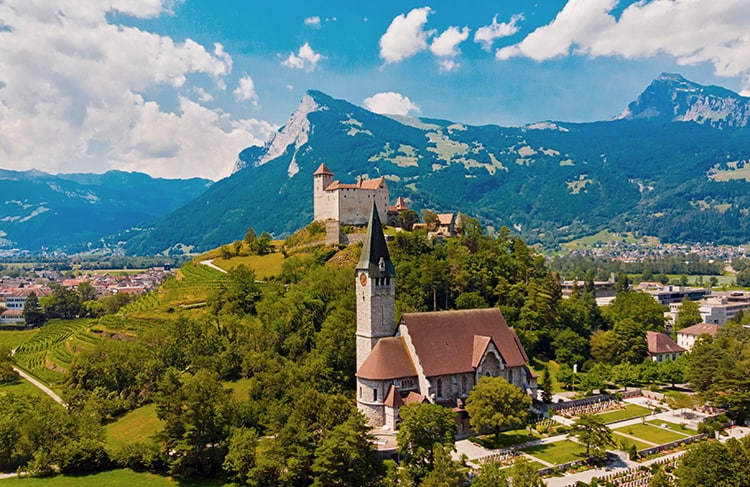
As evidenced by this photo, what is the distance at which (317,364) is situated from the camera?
59.8 m

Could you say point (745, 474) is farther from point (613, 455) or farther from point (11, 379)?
point (11, 379)

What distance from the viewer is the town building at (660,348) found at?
82.8 metres

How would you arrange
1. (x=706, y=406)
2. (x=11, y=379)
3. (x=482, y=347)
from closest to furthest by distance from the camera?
(x=482, y=347) < (x=706, y=406) < (x=11, y=379)

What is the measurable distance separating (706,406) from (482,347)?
2707cm

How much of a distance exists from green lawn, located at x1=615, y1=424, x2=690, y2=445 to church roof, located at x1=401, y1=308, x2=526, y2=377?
11.8m

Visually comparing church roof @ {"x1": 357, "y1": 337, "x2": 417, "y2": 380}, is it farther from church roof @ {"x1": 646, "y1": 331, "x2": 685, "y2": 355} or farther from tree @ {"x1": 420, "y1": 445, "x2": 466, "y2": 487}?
church roof @ {"x1": 646, "y1": 331, "x2": 685, "y2": 355}

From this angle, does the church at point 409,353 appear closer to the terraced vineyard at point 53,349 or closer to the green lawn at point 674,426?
the green lawn at point 674,426

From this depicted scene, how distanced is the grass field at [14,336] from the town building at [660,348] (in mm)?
108068

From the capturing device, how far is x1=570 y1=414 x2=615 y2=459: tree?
1907 inches

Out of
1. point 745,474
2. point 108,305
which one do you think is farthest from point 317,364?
point 108,305

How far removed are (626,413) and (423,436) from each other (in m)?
28.1

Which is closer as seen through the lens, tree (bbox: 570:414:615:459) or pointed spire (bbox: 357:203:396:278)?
tree (bbox: 570:414:615:459)

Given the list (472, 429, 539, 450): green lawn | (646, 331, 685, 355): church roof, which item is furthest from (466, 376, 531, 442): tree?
(646, 331, 685, 355): church roof

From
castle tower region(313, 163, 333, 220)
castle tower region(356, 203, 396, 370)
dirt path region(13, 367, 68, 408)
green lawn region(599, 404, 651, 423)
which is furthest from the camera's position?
castle tower region(313, 163, 333, 220)
